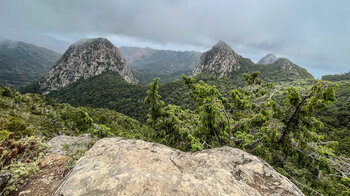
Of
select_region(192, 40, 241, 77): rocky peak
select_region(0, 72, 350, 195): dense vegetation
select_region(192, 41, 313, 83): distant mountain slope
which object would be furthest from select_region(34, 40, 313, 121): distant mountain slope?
select_region(0, 72, 350, 195): dense vegetation

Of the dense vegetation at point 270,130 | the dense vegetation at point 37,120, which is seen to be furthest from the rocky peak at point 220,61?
the dense vegetation at point 270,130

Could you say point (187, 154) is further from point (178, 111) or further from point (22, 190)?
point (178, 111)

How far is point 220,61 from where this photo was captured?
17288 centimetres

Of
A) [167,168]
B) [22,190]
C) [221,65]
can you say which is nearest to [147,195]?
[167,168]

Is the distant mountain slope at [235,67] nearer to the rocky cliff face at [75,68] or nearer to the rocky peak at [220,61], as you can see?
the rocky peak at [220,61]

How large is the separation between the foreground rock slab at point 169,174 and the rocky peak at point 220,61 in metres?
162

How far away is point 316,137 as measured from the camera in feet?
19.9

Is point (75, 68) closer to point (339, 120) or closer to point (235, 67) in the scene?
point (235, 67)

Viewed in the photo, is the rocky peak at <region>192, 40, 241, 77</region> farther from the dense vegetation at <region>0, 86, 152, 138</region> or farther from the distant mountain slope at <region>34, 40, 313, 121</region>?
the dense vegetation at <region>0, 86, 152, 138</region>

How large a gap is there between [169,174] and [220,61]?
607ft

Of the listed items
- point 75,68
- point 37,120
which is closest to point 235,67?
point 37,120

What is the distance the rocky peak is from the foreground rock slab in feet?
531

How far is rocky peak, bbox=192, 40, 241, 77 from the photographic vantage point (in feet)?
538

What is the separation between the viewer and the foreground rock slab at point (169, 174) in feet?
9.11
